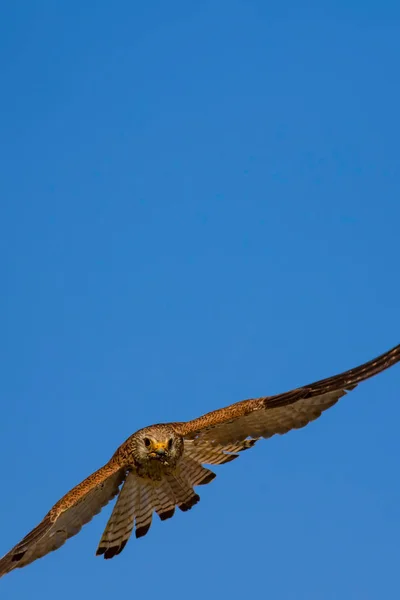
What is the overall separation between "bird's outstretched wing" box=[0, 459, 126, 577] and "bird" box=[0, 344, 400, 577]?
21 mm

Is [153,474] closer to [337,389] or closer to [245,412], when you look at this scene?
[245,412]

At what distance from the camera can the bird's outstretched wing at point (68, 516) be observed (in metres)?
21.0

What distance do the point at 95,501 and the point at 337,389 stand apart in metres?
3.93

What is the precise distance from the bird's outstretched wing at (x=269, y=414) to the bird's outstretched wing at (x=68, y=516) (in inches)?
52.3

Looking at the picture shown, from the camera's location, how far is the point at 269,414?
23375 millimetres

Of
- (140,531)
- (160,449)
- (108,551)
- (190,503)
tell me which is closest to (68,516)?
(108,551)

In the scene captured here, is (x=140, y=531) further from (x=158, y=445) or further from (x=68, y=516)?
(x=68, y=516)

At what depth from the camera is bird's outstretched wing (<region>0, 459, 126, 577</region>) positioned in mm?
21031

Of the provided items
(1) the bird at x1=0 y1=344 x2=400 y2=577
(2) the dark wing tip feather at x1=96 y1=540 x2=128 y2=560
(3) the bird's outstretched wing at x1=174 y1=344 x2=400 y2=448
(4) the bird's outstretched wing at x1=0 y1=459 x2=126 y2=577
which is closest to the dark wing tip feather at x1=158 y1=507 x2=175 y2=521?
(1) the bird at x1=0 y1=344 x2=400 y2=577

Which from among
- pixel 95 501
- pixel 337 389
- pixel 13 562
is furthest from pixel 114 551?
pixel 337 389

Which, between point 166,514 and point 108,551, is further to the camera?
point 166,514

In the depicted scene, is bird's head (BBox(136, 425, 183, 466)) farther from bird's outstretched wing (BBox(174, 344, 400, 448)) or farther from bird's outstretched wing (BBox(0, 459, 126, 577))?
bird's outstretched wing (BBox(0, 459, 126, 577))

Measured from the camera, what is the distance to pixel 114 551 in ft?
75.3

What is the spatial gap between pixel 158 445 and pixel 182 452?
592 mm
